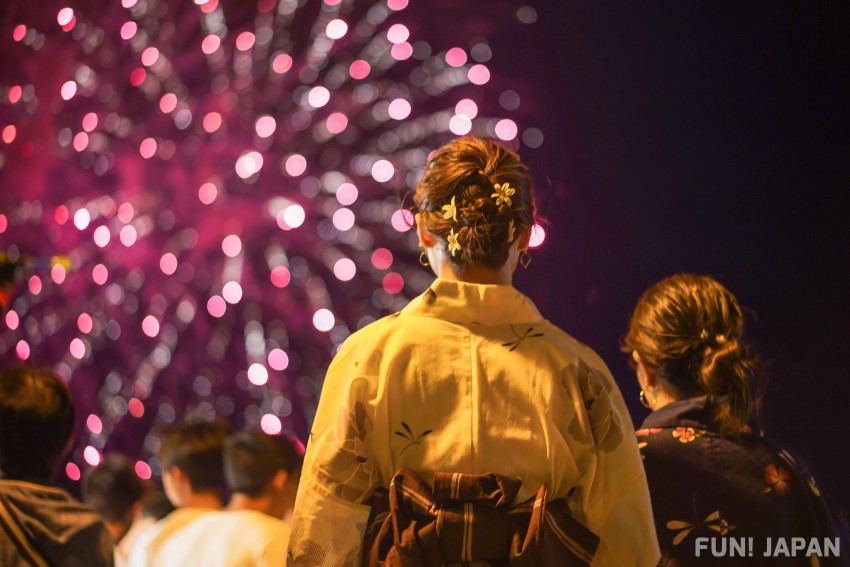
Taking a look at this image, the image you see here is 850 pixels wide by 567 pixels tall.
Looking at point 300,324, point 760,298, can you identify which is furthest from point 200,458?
point 300,324

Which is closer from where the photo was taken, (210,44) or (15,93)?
(210,44)

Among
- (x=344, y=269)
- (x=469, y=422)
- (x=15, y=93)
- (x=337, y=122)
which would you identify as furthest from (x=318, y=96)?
(x=469, y=422)

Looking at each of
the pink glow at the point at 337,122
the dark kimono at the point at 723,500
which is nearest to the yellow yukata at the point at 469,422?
the dark kimono at the point at 723,500

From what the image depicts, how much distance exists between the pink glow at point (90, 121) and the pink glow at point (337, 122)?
52.5 inches

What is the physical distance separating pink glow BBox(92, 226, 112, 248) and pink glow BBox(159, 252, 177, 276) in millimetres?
287

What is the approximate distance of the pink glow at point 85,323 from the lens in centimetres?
507

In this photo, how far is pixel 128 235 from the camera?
5.03 m

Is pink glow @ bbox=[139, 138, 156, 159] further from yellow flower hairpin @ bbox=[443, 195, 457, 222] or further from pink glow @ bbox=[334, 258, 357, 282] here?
yellow flower hairpin @ bbox=[443, 195, 457, 222]

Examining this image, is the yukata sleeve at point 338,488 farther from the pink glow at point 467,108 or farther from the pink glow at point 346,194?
the pink glow at point 346,194

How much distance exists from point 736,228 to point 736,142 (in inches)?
11.0

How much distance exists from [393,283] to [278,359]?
0.77 metres

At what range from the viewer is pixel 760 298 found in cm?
303

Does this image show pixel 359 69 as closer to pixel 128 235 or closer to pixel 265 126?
pixel 265 126

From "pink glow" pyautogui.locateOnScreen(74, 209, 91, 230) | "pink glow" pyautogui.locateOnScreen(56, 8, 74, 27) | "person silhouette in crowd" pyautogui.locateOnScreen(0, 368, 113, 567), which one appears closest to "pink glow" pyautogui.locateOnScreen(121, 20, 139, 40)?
"pink glow" pyautogui.locateOnScreen(56, 8, 74, 27)
